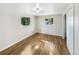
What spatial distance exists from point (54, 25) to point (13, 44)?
489 cm

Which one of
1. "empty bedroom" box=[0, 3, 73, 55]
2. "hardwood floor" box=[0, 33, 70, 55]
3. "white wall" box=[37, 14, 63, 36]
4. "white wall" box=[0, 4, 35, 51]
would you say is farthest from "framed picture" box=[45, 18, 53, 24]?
"white wall" box=[0, 4, 35, 51]

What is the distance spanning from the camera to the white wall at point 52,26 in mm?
8492

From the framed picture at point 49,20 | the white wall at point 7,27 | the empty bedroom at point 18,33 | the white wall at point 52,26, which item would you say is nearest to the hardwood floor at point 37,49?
the empty bedroom at point 18,33

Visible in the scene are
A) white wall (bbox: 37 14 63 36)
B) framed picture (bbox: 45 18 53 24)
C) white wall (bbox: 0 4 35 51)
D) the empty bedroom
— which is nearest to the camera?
the empty bedroom

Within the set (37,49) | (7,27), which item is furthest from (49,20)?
(7,27)

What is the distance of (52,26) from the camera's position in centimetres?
898

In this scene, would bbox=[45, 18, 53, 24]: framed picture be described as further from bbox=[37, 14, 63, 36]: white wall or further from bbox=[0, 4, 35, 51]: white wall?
bbox=[0, 4, 35, 51]: white wall

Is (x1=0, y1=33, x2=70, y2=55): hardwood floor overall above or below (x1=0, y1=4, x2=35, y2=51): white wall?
below

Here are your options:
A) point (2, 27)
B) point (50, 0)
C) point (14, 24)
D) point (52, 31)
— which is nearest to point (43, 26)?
point (52, 31)

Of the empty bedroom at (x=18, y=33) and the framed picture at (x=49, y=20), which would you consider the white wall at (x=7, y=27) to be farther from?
the framed picture at (x=49, y=20)

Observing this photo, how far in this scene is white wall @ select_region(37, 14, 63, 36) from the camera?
8.49 meters

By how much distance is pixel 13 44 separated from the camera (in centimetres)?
505

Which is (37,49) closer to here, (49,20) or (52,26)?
(52,26)

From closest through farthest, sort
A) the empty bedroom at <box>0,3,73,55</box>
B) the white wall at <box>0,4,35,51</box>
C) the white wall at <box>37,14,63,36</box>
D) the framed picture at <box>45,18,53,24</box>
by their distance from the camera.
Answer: the empty bedroom at <box>0,3,73,55</box> < the white wall at <box>0,4,35,51</box> < the white wall at <box>37,14,63,36</box> < the framed picture at <box>45,18,53,24</box>
